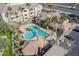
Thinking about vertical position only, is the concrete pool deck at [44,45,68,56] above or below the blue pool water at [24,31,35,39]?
below

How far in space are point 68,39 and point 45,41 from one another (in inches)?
8.2

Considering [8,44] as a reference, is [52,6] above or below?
above

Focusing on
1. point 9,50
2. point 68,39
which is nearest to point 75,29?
point 68,39

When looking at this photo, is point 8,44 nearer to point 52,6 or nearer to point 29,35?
point 29,35

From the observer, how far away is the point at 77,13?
25.2 feet

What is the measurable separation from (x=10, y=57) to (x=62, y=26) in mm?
546

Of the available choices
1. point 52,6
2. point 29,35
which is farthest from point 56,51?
point 52,6

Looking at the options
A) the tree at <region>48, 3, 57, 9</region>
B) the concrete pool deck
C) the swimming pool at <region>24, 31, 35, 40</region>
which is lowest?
the concrete pool deck

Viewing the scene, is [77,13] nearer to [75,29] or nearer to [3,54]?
[75,29]

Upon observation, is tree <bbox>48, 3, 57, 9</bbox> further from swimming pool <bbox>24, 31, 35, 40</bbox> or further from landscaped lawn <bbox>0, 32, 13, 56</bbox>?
landscaped lawn <bbox>0, 32, 13, 56</bbox>

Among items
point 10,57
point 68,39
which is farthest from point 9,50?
point 68,39

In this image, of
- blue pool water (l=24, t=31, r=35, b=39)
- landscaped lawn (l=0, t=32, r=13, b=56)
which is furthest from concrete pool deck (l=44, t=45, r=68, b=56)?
landscaped lawn (l=0, t=32, r=13, b=56)

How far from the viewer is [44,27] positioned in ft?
25.2

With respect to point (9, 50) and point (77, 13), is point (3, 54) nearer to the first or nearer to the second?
point (9, 50)
